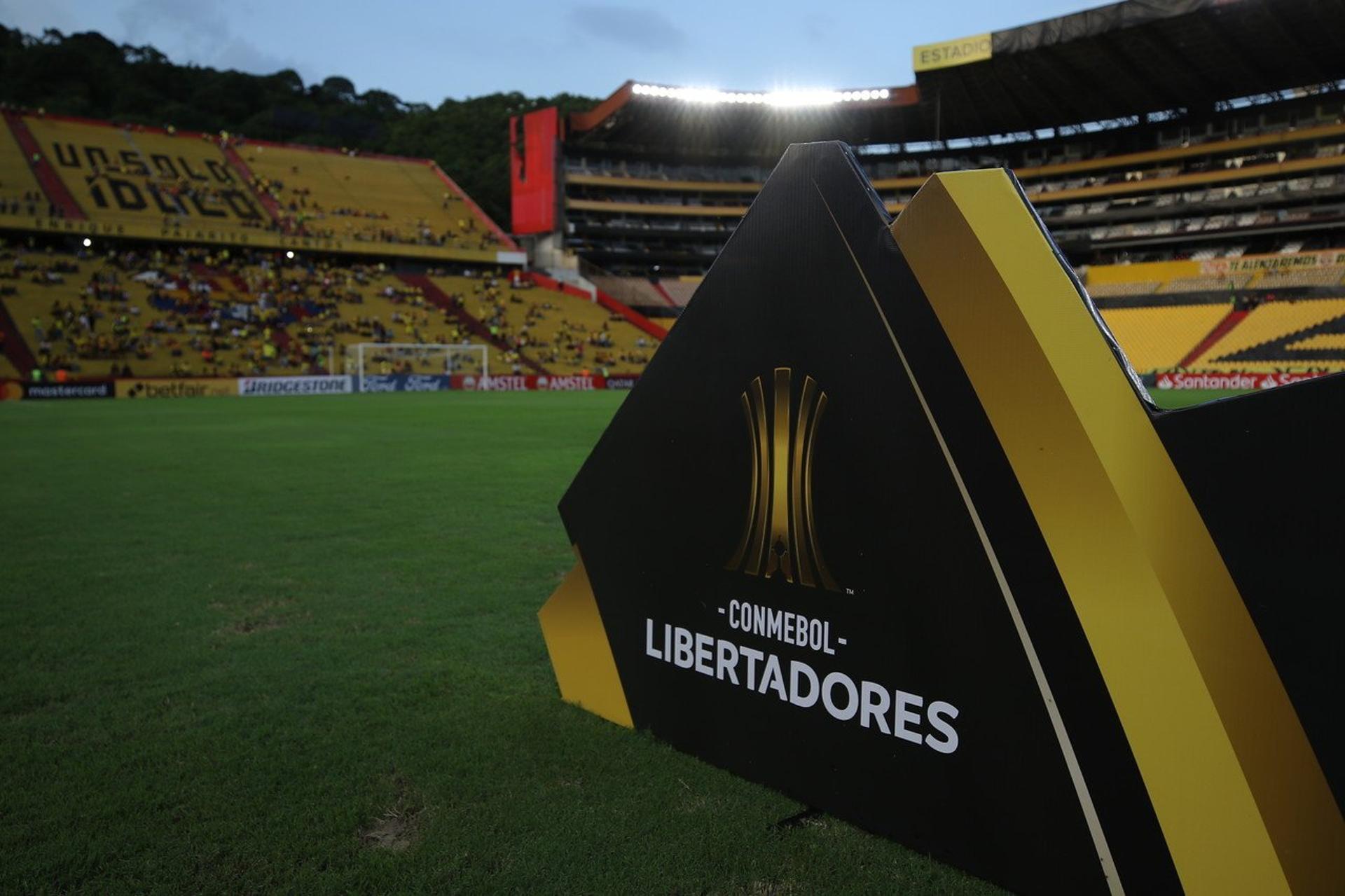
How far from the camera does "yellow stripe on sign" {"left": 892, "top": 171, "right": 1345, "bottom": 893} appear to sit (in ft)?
5.67

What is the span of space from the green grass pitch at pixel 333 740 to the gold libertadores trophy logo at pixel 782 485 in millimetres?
721

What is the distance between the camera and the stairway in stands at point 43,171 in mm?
42969

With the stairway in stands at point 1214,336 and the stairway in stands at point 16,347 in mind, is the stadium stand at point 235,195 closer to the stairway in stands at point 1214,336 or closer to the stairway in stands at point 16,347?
the stairway in stands at point 16,347

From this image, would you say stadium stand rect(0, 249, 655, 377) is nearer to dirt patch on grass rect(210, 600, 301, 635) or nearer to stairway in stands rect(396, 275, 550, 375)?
stairway in stands rect(396, 275, 550, 375)

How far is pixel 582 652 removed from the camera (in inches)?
137

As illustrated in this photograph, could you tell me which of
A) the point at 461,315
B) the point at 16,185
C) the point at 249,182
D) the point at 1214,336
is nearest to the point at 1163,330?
the point at 1214,336

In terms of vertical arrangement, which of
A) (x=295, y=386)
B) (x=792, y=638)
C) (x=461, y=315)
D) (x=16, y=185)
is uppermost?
(x=16, y=185)

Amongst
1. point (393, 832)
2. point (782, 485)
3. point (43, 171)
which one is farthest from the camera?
point (43, 171)

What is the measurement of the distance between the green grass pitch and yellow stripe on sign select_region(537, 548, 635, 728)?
9cm

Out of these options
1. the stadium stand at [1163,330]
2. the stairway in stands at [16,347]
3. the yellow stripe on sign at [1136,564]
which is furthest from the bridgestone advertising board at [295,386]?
the yellow stripe on sign at [1136,564]

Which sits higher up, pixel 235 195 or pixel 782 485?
pixel 235 195

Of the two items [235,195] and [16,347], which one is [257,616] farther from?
[235,195]

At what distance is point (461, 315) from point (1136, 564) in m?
49.7

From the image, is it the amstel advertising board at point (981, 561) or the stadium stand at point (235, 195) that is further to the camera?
the stadium stand at point (235, 195)
